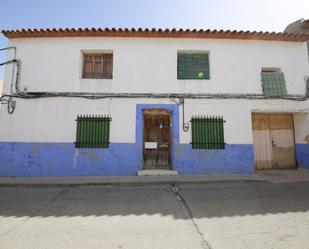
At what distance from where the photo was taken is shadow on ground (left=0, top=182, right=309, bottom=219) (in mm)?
4125

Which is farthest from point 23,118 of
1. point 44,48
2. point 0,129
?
point 44,48

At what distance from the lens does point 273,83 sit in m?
8.12

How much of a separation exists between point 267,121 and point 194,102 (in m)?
Result: 3.71

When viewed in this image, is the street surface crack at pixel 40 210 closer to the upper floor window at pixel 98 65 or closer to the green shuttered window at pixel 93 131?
the green shuttered window at pixel 93 131

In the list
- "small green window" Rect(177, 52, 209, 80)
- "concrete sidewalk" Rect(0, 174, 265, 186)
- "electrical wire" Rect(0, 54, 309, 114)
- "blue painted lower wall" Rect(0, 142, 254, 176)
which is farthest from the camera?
"small green window" Rect(177, 52, 209, 80)

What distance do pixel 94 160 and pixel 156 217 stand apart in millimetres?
4435

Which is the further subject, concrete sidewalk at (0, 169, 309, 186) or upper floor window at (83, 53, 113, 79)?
upper floor window at (83, 53, 113, 79)

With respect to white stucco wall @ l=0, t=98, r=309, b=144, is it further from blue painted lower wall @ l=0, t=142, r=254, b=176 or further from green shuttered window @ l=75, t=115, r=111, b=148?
blue painted lower wall @ l=0, t=142, r=254, b=176

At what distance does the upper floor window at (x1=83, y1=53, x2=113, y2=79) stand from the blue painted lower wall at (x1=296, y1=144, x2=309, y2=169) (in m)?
8.45

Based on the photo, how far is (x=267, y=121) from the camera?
905cm

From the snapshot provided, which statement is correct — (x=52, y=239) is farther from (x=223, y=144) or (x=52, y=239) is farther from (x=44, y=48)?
(x=44, y=48)

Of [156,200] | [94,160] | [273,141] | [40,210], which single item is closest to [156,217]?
[156,200]

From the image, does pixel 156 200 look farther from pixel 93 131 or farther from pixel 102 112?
pixel 102 112

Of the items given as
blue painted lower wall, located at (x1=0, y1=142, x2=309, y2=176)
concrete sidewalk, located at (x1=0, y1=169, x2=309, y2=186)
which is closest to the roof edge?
blue painted lower wall, located at (x1=0, y1=142, x2=309, y2=176)
